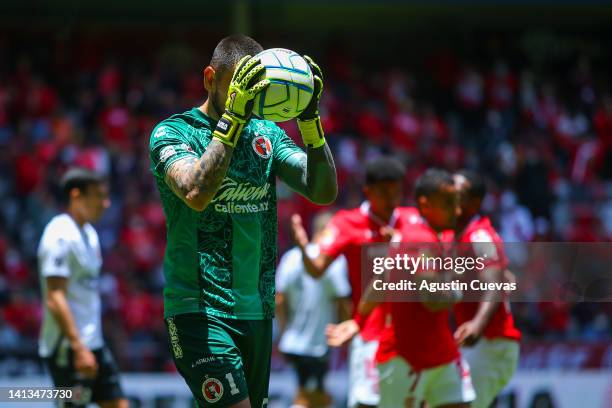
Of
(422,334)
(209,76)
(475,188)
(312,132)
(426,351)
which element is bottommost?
(426,351)

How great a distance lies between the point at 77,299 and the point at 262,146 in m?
3.26

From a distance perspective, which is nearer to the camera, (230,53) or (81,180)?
(230,53)

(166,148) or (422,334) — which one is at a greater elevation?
(166,148)

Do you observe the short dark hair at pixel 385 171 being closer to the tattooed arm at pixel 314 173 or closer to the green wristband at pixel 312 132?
the tattooed arm at pixel 314 173

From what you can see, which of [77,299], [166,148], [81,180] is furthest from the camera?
[81,180]

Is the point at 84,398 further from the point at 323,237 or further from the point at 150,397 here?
the point at 150,397

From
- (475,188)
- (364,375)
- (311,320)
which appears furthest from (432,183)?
(311,320)

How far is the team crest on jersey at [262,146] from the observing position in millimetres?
4453

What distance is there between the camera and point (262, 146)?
448cm

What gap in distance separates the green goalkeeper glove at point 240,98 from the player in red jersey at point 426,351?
2.18 m

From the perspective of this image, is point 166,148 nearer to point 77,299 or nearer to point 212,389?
point 212,389

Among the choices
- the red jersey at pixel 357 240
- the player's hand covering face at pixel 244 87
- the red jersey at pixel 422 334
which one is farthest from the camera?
the red jersey at pixel 357 240

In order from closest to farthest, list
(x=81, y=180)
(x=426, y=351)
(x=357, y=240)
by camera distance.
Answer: (x=426, y=351), (x=357, y=240), (x=81, y=180)

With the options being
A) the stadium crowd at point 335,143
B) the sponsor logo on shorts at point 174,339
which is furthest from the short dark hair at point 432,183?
the stadium crowd at point 335,143
